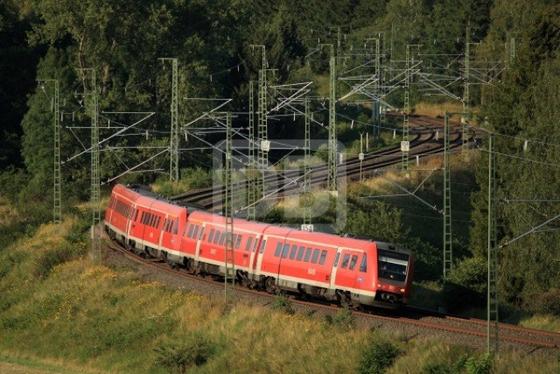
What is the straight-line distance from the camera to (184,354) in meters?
40.3

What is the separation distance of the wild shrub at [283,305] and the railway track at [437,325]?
2.32 feet

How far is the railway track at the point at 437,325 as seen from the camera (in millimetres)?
36369

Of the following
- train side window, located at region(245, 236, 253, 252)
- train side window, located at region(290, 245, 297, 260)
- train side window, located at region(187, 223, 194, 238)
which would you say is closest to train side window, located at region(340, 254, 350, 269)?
train side window, located at region(290, 245, 297, 260)

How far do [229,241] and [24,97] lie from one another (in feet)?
149

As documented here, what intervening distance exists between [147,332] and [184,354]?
4843 mm

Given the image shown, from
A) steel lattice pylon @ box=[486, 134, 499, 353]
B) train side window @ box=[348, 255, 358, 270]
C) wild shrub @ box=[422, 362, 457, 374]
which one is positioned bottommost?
wild shrub @ box=[422, 362, 457, 374]

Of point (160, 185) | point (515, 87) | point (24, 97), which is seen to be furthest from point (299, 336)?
point (24, 97)

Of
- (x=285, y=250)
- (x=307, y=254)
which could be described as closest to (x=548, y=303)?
(x=307, y=254)

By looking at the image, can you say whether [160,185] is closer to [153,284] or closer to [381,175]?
[381,175]

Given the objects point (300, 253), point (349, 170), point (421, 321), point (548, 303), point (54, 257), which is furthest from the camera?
point (349, 170)

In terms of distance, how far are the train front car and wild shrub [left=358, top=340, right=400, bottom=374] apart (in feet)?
18.4

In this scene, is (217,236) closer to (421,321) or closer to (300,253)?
(300,253)

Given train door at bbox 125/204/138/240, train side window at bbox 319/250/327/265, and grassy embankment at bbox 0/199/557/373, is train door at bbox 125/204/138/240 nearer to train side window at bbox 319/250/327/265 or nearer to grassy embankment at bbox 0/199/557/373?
grassy embankment at bbox 0/199/557/373

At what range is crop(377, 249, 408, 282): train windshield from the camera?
41344 millimetres
